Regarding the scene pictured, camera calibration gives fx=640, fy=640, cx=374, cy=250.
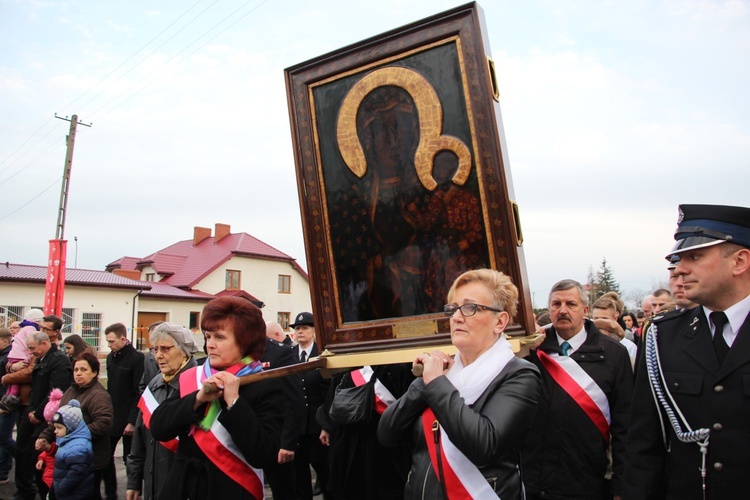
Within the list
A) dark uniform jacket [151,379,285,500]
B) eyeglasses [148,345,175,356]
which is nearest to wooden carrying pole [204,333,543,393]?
dark uniform jacket [151,379,285,500]

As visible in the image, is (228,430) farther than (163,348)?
No

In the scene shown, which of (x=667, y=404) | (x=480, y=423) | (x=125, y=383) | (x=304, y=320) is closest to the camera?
(x=480, y=423)

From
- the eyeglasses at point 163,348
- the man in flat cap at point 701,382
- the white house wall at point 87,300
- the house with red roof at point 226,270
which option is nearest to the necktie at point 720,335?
the man in flat cap at point 701,382

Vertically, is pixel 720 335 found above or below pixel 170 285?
below

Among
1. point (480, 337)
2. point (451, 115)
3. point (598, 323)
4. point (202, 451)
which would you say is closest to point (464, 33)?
point (451, 115)

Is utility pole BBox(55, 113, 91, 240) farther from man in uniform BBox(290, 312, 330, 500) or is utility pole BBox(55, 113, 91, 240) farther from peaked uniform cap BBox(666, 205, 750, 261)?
peaked uniform cap BBox(666, 205, 750, 261)

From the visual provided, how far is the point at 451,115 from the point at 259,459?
2.04 metres

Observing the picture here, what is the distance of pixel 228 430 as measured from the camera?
3.14m

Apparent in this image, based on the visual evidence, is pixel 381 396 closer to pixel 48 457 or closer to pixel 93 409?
pixel 93 409

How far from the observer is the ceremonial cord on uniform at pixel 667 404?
7.98 ft

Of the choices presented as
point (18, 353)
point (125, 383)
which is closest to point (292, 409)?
point (125, 383)

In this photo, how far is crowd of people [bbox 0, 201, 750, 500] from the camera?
8.04ft

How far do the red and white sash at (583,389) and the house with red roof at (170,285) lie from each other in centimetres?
2718

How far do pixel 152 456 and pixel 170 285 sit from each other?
128ft
